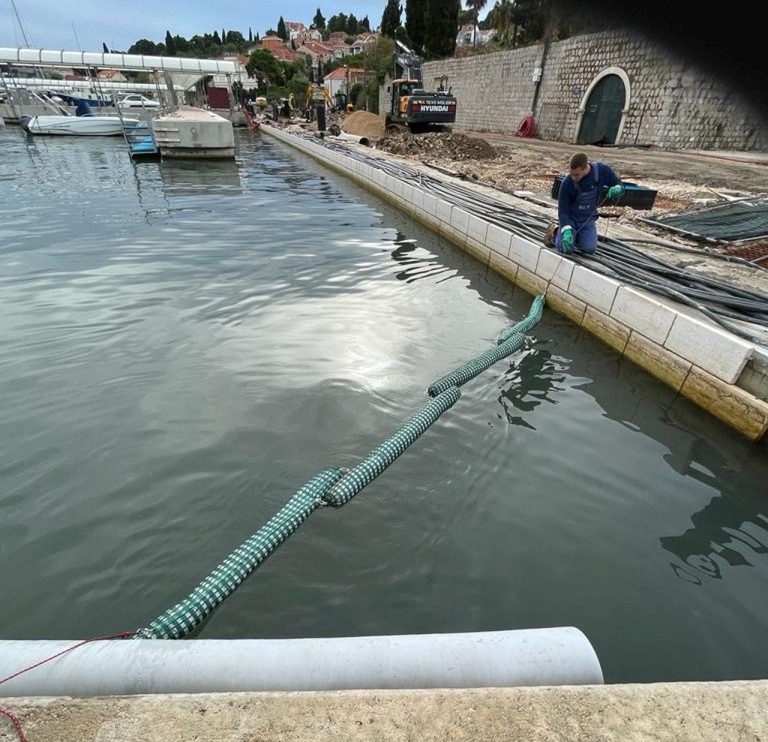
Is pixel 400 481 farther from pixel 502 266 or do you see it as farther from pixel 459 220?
pixel 459 220

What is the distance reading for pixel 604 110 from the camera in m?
22.1

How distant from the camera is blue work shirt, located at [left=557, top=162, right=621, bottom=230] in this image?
259 inches

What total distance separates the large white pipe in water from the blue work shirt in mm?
6367

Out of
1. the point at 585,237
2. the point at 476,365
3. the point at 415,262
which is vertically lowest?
the point at 415,262

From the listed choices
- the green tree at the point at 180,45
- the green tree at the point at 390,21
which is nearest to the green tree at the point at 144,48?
the green tree at the point at 180,45

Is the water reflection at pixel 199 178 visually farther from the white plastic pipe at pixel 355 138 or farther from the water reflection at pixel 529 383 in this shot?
the water reflection at pixel 529 383

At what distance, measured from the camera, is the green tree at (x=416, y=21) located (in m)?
40.2

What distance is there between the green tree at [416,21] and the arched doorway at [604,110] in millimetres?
25454

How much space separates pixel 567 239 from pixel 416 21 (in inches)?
1802

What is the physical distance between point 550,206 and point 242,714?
10.6 metres

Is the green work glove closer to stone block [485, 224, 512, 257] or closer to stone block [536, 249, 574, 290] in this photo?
stone block [536, 249, 574, 290]

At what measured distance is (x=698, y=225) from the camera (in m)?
7.98

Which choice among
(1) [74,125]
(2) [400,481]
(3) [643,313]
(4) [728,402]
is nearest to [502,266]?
(3) [643,313]

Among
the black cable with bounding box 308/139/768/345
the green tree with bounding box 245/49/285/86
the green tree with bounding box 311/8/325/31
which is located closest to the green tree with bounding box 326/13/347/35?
the green tree with bounding box 311/8/325/31
